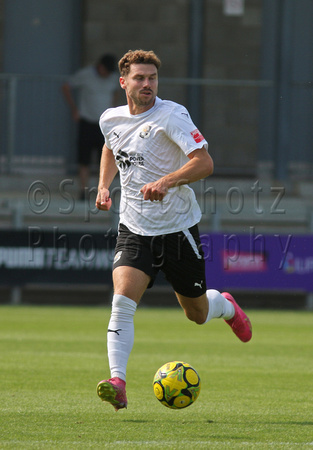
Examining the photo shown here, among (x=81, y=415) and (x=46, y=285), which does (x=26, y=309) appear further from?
(x=81, y=415)

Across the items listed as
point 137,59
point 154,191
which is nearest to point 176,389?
point 154,191

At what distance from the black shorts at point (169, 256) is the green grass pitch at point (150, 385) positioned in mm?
902

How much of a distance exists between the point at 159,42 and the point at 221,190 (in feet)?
11.9

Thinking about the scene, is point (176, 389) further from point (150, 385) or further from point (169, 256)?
point (150, 385)

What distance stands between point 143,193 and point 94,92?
10470 millimetres

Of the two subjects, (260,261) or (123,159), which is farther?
(260,261)

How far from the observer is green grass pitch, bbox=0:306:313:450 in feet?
18.2

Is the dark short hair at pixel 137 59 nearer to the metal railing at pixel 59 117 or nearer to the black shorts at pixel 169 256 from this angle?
the black shorts at pixel 169 256

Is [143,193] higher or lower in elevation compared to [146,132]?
lower

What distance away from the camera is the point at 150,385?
25.4 ft

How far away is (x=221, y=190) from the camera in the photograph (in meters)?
17.4

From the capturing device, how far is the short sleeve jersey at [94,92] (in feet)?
53.8

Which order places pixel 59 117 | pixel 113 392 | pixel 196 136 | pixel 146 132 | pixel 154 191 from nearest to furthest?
pixel 113 392 < pixel 154 191 < pixel 196 136 < pixel 146 132 < pixel 59 117

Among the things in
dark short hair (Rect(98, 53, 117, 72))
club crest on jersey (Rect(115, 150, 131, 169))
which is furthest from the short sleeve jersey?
club crest on jersey (Rect(115, 150, 131, 169))
